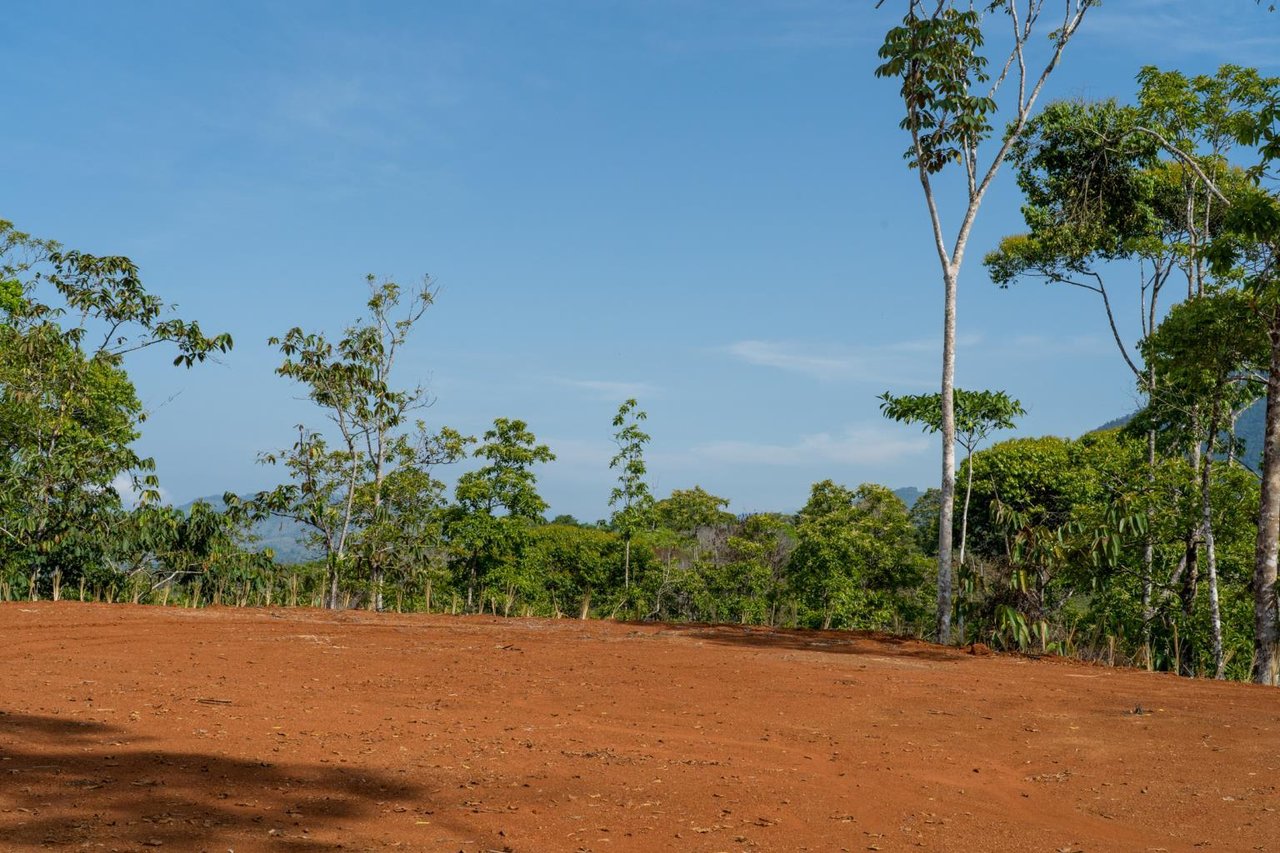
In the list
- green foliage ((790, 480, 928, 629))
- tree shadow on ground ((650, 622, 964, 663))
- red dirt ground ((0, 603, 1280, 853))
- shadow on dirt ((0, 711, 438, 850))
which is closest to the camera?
shadow on dirt ((0, 711, 438, 850))

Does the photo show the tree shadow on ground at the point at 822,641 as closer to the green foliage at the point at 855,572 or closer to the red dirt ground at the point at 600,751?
A: the red dirt ground at the point at 600,751

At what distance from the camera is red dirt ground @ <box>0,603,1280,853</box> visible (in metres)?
4.68

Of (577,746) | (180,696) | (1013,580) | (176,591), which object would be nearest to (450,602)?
(176,591)

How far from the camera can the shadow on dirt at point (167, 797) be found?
4.29m

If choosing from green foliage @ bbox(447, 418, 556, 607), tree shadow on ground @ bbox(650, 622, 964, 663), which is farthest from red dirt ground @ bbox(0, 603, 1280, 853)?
green foliage @ bbox(447, 418, 556, 607)

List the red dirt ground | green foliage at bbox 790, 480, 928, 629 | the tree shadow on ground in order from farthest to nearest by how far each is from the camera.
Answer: green foliage at bbox 790, 480, 928, 629, the tree shadow on ground, the red dirt ground

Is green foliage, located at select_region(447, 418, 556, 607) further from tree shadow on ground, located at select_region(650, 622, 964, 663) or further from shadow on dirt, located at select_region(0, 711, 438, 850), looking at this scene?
shadow on dirt, located at select_region(0, 711, 438, 850)

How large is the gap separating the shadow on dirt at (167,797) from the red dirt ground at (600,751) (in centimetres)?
2

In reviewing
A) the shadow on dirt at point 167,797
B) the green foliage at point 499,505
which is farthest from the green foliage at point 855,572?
the shadow on dirt at point 167,797

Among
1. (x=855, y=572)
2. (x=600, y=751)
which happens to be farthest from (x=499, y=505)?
(x=600, y=751)

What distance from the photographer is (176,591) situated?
18.3m

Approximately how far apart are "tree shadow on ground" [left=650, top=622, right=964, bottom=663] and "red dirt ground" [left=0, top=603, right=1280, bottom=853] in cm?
106

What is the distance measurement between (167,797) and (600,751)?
241 centimetres

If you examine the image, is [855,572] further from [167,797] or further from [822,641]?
[167,797]
